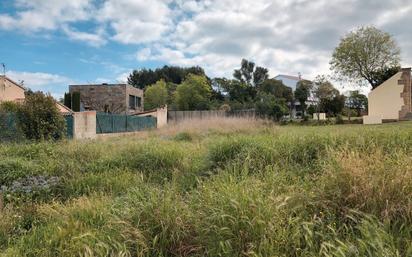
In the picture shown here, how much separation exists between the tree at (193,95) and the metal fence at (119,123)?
1552cm

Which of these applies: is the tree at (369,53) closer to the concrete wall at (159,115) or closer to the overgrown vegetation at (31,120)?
the concrete wall at (159,115)

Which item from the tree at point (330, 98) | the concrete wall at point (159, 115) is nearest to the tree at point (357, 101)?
the tree at point (330, 98)

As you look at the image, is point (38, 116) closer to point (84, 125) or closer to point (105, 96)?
point (84, 125)

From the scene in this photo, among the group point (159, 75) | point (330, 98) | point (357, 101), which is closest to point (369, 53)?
point (330, 98)

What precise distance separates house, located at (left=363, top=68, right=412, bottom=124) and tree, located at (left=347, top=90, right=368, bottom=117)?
23.8m

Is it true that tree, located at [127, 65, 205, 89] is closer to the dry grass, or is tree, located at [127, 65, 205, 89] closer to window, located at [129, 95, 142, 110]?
window, located at [129, 95, 142, 110]

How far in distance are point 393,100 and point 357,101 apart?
87.3 feet

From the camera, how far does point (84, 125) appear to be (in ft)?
61.5

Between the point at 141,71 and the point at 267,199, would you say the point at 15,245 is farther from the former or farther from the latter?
the point at 141,71

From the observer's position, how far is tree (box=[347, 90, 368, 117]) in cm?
4816

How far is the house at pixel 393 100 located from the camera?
23328 millimetres

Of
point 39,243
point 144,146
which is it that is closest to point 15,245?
point 39,243

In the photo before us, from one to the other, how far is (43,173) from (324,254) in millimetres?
6665

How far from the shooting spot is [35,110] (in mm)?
13656
